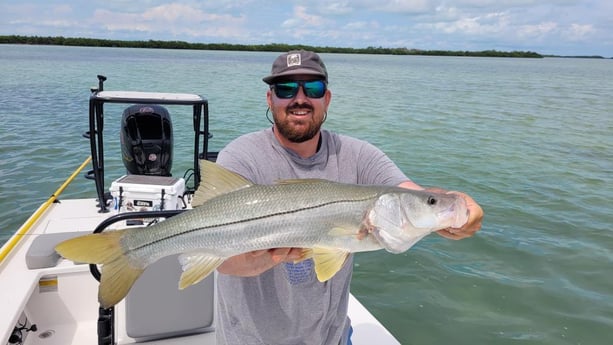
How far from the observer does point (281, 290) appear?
2.54m

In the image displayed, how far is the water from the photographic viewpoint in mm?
5855

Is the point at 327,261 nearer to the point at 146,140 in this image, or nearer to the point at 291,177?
the point at 291,177

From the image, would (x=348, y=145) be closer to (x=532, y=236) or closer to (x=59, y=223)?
(x=59, y=223)

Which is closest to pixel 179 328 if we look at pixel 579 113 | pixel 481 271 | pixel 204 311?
pixel 204 311

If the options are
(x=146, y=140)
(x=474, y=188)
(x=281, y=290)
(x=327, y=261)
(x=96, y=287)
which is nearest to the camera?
(x=327, y=261)

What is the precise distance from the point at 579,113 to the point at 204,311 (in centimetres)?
2324

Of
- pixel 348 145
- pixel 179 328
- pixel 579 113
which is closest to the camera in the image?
pixel 348 145

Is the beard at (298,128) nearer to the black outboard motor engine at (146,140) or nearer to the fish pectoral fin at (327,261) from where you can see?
the fish pectoral fin at (327,261)

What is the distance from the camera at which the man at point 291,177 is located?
2518 mm

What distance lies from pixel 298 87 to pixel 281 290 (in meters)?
1.15

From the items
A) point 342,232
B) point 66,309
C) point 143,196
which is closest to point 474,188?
point 143,196

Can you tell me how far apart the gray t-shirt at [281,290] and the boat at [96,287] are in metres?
0.66

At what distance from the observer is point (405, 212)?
233 centimetres

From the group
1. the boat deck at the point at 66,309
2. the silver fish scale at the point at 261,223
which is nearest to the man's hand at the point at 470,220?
the silver fish scale at the point at 261,223
